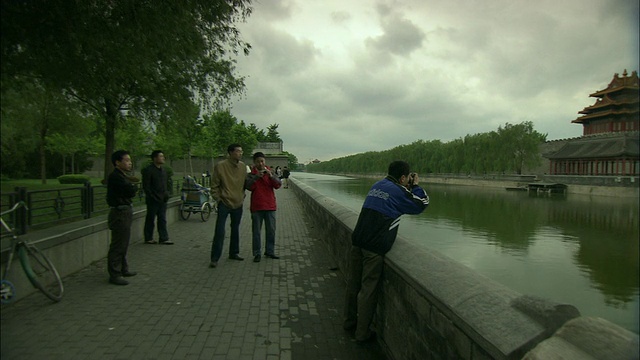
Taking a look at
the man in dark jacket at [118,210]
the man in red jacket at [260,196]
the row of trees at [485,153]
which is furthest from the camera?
the row of trees at [485,153]

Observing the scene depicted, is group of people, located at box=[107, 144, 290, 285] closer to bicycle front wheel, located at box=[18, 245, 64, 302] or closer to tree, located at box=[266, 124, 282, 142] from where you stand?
bicycle front wheel, located at box=[18, 245, 64, 302]

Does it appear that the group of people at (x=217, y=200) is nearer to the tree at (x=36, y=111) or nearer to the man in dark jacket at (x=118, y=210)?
the man in dark jacket at (x=118, y=210)

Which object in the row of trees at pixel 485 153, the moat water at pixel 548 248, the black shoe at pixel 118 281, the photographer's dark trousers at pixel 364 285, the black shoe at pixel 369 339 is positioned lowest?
the moat water at pixel 548 248

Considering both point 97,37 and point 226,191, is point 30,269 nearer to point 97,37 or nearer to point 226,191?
point 97,37

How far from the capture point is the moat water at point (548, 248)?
9.38m

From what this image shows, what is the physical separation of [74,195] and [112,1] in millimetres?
3681

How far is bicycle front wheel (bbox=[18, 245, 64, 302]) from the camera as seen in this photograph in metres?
3.36

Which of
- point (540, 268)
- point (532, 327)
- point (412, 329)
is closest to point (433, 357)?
point (412, 329)

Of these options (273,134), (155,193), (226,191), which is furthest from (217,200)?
(273,134)

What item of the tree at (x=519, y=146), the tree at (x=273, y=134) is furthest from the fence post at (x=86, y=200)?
the tree at (x=273, y=134)

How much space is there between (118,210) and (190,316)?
1.94m

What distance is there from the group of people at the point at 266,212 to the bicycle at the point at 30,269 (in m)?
1.10

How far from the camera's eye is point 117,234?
17.1 feet

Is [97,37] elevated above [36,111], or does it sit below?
above
